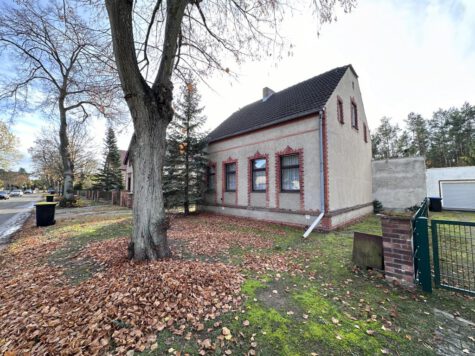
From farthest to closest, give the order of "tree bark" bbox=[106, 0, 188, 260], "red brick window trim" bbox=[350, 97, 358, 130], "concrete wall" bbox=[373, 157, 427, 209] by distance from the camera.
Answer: "concrete wall" bbox=[373, 157, 427, 209] < "red brick window trim" bbox=[350, 97, 358, 130] < "tree bark" bbox=[106, 0, 188, 260]

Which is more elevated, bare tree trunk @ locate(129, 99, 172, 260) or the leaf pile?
bare tree trunk @ locate(129, 99, 172, 260)

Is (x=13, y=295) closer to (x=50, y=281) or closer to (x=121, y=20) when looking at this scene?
(x=50, y=281)

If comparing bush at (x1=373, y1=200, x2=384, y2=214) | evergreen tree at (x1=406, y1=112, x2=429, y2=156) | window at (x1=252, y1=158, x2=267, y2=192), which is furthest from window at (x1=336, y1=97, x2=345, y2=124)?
evergreen tree at (x1=406, y1=112, x2=429, y2=156)

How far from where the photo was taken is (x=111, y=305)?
271 centimetres

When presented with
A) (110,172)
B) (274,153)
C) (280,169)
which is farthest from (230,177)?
(110,172)

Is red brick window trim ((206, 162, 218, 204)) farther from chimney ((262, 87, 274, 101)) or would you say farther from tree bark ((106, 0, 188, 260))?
tree bark ((106, 0, 188, 260))

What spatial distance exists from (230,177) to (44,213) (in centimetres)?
904

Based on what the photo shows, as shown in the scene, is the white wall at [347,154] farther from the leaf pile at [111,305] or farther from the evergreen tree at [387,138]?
the evergreen tree at [387,138]

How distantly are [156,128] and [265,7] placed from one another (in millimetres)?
4154

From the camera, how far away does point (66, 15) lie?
211 inches

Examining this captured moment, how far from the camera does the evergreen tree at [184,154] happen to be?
11.4 meters

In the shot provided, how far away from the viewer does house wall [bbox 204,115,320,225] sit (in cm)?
823

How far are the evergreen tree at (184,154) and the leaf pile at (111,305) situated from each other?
7.39 meters

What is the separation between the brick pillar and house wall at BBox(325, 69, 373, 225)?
4097mm
